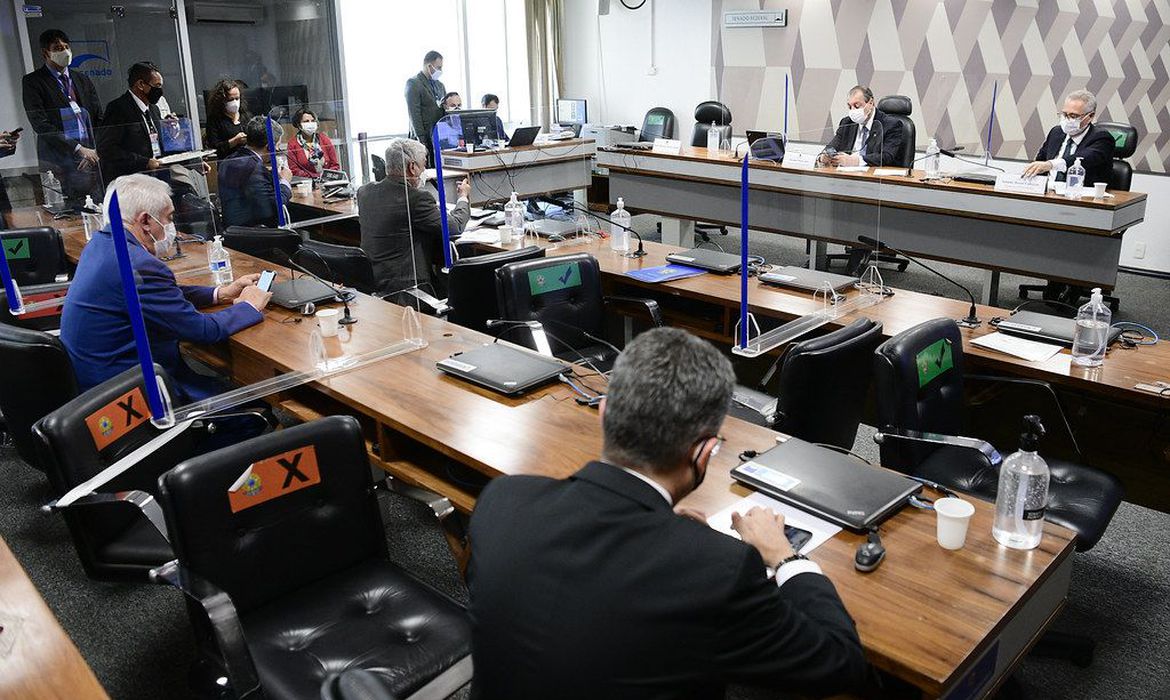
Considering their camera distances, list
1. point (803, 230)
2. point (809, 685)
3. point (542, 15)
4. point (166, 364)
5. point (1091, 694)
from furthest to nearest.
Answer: point (542, 15)
point (803, 230)
point (166, 364)
point (1091, 694)
point (809, 685)

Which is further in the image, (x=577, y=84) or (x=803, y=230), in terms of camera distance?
(x=577, y=84)

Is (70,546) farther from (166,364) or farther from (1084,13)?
(1084,13)

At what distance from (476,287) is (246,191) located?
207 cm

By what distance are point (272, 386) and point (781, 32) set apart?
6969 mm

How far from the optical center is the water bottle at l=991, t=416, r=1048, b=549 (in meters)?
1.70

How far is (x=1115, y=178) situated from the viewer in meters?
5.15

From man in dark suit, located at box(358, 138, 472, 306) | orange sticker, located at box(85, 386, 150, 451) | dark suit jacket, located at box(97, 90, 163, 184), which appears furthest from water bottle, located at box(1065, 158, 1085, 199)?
dark suit jacket, located at box(97, 90, 163, 184)

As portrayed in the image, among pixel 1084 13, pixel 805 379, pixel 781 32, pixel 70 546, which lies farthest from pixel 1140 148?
pixel 70 546

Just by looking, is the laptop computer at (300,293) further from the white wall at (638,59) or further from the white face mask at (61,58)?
the white wall at (638,59)

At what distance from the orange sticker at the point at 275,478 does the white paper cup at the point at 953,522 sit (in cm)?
133

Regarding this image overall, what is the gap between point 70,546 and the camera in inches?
120

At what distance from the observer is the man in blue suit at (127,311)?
273cm

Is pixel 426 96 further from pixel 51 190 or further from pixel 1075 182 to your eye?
pixel 1075 182

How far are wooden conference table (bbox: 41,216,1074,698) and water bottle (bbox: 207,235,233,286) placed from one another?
67 cm
